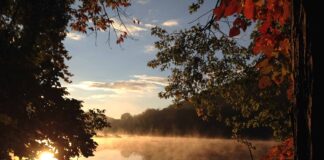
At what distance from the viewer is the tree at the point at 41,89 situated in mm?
13414

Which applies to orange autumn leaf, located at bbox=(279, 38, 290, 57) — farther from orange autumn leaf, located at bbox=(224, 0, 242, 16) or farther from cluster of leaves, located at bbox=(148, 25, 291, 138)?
cluster of leaves, located at bbox=(148, 25, 291, 138)

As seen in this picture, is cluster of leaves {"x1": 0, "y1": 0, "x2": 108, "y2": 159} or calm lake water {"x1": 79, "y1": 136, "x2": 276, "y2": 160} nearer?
cluster of leaves {"x1": 0, "y1": 0, "x2": 108, "y2": 159}

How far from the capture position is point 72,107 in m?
17.0

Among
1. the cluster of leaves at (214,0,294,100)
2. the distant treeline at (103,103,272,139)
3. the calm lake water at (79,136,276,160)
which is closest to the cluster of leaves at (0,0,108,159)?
the cluster of leaves at (214,0,294,100)

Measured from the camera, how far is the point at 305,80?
254 cm

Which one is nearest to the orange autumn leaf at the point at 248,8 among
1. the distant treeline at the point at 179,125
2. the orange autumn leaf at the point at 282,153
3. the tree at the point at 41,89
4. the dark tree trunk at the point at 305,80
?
the dark tree trunk at the point at 305,80

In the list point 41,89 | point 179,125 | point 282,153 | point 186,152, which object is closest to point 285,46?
point 282,153

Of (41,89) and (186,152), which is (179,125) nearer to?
(186,152)

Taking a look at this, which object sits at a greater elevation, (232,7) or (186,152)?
(232,7)

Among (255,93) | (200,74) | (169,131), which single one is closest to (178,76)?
(200,74)

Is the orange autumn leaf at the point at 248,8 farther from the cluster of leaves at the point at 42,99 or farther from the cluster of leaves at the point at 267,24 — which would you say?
the cluster of leaves at the point at 42,99

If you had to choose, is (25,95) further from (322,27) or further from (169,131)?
(169,131)

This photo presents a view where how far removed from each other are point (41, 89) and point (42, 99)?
811 mm

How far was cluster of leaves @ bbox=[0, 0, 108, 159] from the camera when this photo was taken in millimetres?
14023
